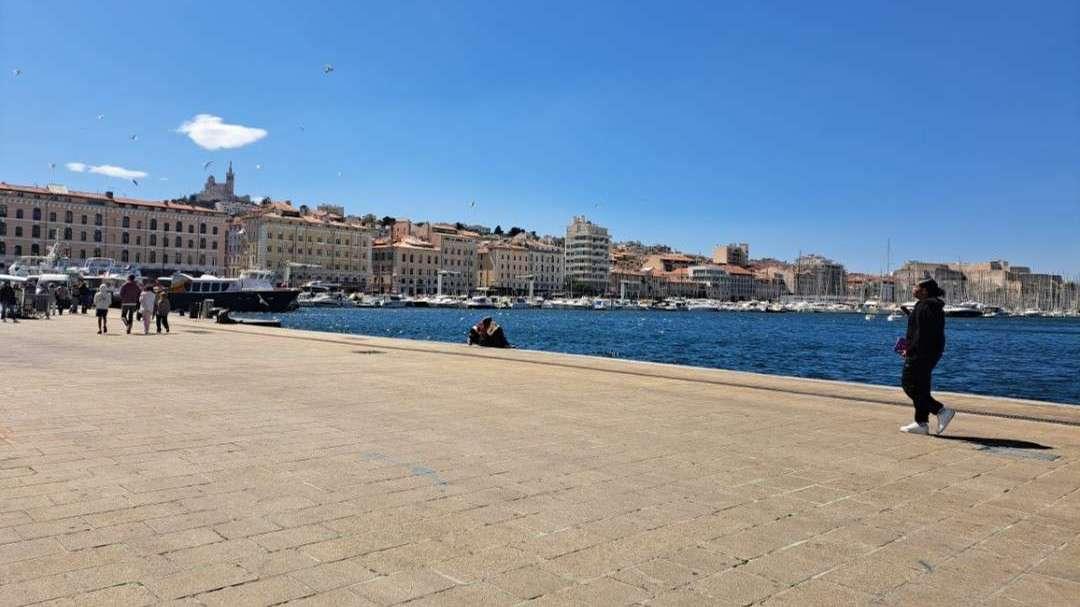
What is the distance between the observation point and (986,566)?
4.02 meters

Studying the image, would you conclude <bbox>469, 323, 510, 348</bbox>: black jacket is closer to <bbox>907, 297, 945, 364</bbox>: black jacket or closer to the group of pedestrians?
the group of pedestrians

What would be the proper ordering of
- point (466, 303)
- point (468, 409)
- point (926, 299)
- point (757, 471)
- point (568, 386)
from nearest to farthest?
point (757, 471) < point (926, 299) < point (468, 409) < point (568, 386) < point (466, 303)

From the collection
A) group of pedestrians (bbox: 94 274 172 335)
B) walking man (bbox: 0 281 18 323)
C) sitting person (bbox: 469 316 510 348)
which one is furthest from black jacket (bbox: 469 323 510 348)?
walking man (bbox: 0 281 18 323)

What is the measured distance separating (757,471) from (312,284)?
134 meters

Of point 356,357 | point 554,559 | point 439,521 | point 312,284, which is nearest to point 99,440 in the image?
point 439,521

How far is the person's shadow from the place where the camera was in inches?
294

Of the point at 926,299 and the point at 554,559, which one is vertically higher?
the point at 926,299

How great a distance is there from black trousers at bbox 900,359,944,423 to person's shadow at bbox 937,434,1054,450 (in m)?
0.28

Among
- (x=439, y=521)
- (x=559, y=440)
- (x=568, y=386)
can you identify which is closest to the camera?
(x=439, y=521)

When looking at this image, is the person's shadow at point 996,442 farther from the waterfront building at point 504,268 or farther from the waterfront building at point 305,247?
the waterfront building at point 504,268

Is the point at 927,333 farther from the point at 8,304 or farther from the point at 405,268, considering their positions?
the point at 405,268

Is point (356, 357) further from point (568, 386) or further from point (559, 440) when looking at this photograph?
point (559, 440)

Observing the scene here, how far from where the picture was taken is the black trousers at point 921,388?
26.0ft

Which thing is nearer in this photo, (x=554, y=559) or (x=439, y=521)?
(x=554, y=559)
